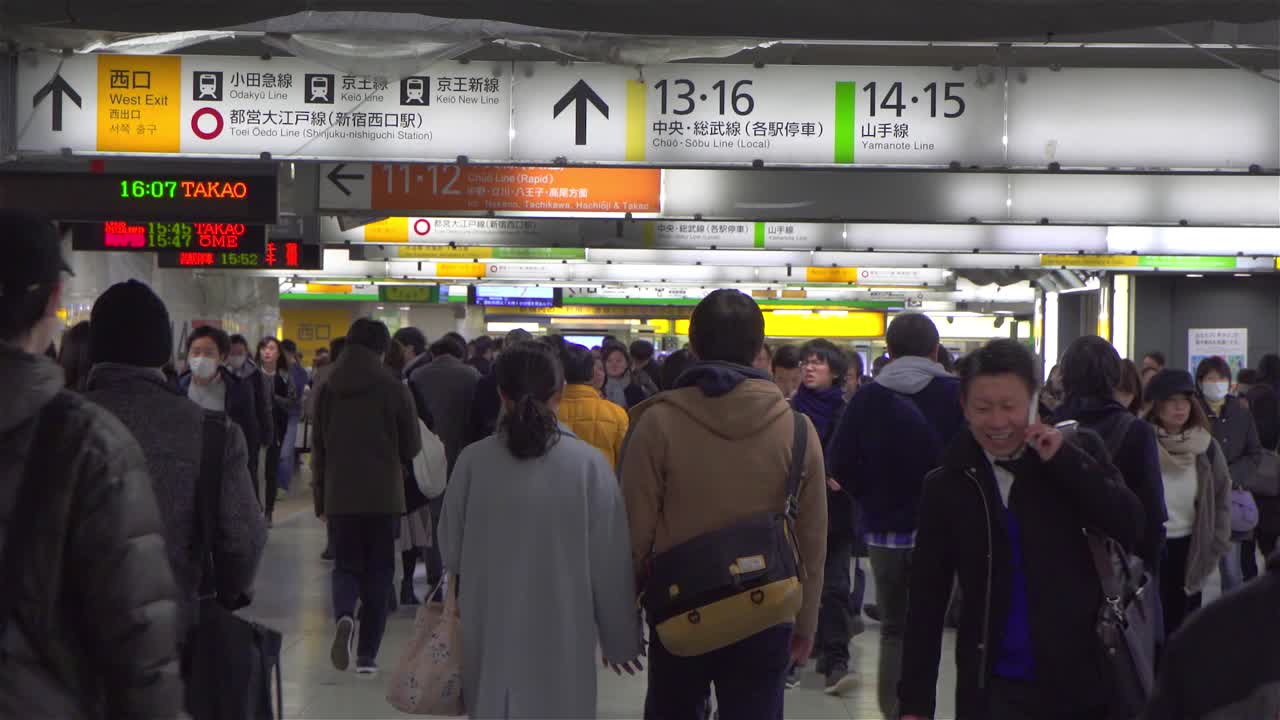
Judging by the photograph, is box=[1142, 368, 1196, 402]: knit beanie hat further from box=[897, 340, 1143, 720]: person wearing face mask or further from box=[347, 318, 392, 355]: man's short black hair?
box=[347, 318, 392, 355]: man's short black hair

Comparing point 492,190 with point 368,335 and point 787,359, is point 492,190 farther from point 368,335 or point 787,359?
point 368,335

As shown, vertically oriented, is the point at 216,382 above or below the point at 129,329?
below

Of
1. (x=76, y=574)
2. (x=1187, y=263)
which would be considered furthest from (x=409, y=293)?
(x=76, y=574)

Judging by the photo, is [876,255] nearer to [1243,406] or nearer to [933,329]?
[1243,406]

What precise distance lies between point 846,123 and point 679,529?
437 cm

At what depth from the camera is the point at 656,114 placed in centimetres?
750

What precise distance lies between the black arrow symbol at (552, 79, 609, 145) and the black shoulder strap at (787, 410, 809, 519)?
4.12 meters

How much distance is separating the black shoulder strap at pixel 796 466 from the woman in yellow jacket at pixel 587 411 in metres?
2.38

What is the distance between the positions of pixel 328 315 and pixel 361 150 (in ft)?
96.5

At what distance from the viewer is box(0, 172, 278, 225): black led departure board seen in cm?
798

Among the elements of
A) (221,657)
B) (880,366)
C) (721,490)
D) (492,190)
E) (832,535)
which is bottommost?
(832,535)

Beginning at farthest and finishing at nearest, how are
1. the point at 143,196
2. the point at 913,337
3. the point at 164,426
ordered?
the point at 143,196
the point at 913,337
the point at 164,426

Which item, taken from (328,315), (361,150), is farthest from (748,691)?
(328,315)

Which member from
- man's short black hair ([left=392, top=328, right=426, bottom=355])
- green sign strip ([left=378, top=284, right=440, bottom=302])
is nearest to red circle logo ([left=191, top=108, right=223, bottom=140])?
man's short black hair ([left=392, top=328, right=426, bottom=355])
